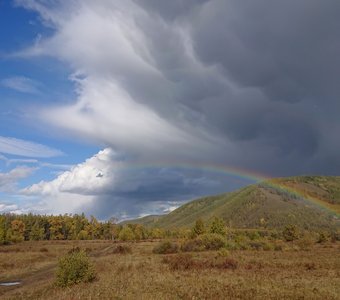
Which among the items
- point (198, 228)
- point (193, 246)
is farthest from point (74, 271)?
point (198, 228)

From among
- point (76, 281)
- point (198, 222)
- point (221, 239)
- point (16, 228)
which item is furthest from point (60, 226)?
point (76, 281)

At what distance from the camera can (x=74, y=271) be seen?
2920 cm

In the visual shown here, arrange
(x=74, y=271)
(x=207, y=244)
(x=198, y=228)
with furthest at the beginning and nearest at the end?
1. (x=198, y=228)
2. (x=207, y=244)
3. (x=74, y=271)

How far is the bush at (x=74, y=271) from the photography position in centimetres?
2878

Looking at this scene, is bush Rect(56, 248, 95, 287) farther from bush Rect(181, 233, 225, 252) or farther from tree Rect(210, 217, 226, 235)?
tree Rect(210, 217, 226, 235)

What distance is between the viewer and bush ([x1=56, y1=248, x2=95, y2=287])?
28781 millimetres

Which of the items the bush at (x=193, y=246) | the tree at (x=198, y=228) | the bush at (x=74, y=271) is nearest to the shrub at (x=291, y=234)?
the tree at (x=198, y=228)

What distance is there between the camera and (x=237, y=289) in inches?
904

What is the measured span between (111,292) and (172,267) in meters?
18.0

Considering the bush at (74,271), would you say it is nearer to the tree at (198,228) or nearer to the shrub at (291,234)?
the tree at (198,228)

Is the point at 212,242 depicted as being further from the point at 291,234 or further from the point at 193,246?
the point at 291,234

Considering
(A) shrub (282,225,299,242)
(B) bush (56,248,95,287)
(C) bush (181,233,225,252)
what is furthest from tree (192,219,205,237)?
(B) bush (56,248,95,287)

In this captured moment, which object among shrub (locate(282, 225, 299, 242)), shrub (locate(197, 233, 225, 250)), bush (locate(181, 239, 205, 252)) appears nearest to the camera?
bush (locate(181, 239, 205, 252))

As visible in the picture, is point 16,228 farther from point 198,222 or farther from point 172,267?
point 172,267
